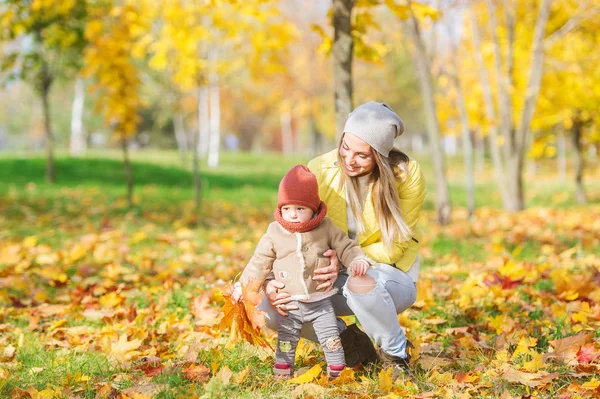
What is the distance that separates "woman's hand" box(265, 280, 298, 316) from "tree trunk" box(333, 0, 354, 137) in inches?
86.1

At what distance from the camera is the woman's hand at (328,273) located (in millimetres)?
2674

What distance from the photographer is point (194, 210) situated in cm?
977

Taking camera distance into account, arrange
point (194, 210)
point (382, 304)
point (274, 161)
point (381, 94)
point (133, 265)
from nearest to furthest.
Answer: point (382, 304) → point (133, 265) → point (194, 210) → point (274, 161) → point (381, 94)

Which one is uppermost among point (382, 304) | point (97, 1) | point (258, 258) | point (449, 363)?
point (97, 1)

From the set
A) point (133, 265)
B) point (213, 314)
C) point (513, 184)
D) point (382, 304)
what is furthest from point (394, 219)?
point (513, 184)

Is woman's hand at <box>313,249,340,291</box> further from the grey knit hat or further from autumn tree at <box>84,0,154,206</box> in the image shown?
autumn tree at <box>84,0,154,206</box>

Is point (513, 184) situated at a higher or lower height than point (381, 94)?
lower

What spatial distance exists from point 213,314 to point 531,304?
204cm

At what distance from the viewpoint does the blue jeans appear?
8.84 ft

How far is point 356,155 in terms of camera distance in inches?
113

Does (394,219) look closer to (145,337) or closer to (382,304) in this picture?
(382,304)

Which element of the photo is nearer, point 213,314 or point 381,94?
point 213,314

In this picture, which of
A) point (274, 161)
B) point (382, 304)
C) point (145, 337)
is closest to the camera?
point (382, 304)

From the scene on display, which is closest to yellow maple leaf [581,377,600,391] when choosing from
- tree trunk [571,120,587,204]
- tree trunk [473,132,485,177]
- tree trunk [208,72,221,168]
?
tree trunk [571,120,587,204]
